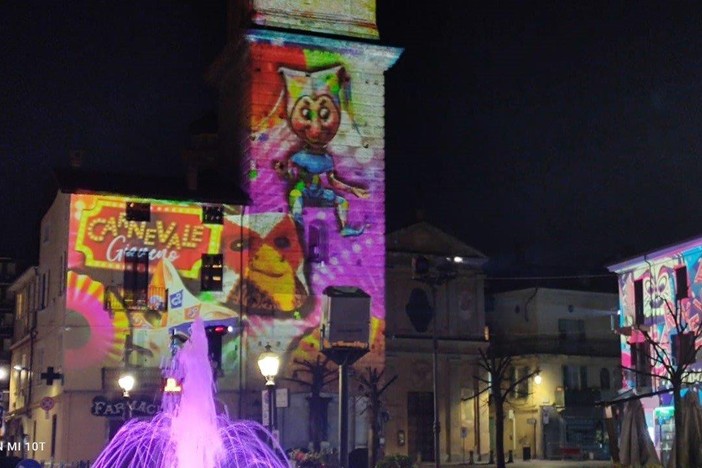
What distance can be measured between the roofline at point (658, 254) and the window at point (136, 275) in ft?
67.8

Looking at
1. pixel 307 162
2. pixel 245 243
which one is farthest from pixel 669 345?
pixel 245 243

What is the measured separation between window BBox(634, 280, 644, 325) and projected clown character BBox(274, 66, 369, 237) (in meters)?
13.7

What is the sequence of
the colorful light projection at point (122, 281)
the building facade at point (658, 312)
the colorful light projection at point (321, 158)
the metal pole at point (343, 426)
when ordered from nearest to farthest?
the metal pole at point (343, 426), the building facade at point (658, 312), the colorful light projection at point (122, 281), the colorful light projection at point (321, 158)

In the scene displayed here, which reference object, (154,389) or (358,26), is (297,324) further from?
(358,26)

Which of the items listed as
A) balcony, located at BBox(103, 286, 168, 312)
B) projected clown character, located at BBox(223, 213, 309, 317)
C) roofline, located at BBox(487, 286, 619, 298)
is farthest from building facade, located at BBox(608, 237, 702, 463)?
roofline, located at BBox(487, 286, 619, 298)

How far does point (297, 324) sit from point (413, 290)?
49.9 feet

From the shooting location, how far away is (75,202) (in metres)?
49.3

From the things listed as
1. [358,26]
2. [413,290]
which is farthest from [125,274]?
[413,290]

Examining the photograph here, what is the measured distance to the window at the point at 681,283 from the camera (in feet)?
144

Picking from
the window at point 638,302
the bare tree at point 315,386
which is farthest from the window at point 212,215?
the window at point 638,302

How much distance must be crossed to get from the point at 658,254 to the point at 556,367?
2430cm

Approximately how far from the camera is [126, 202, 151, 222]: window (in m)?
50.1

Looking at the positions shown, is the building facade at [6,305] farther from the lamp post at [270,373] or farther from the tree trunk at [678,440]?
the tree trunk at [678,440]

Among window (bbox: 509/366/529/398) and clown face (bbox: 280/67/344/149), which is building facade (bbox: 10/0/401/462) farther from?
window (bbox: 509/366/529/398)
